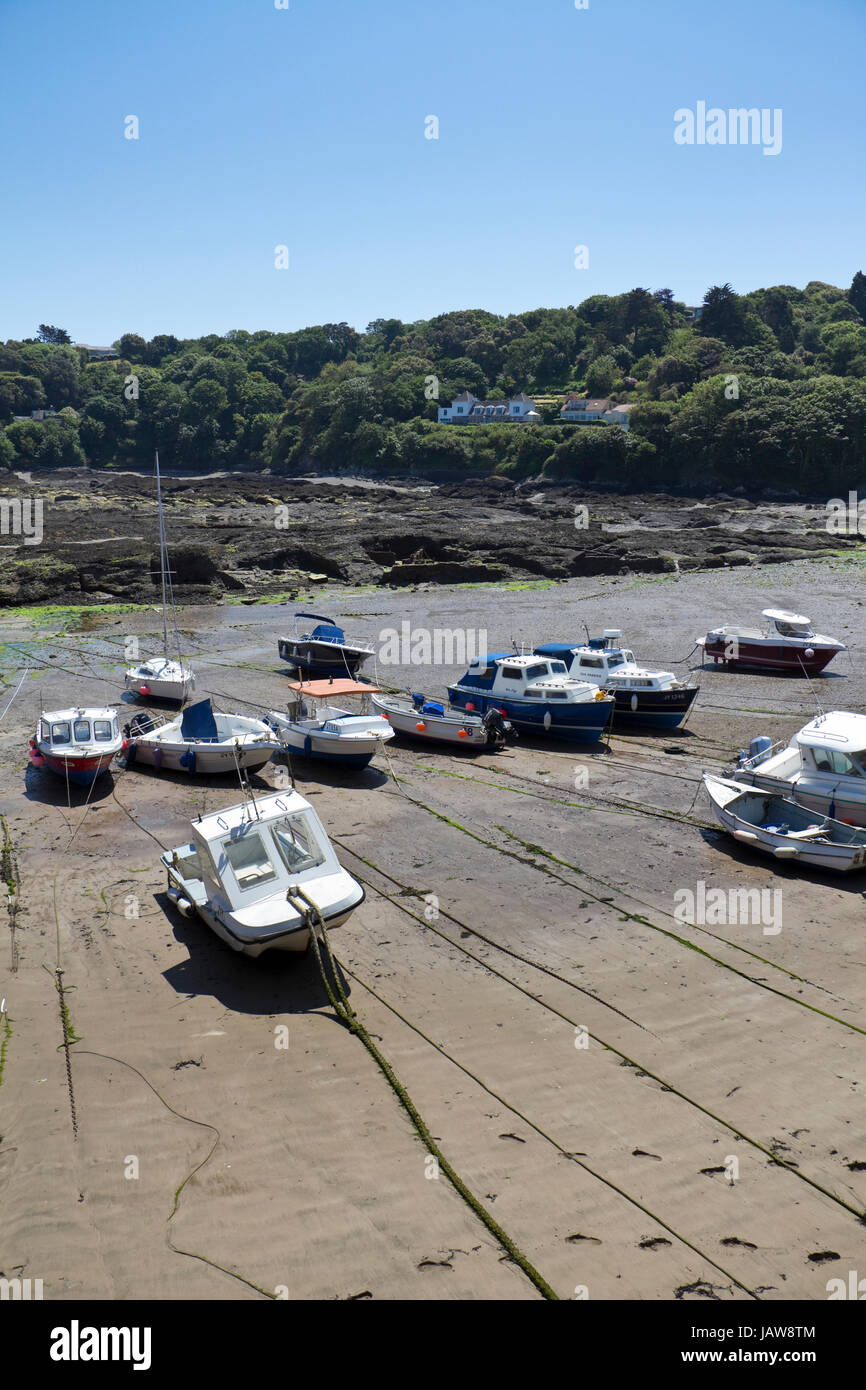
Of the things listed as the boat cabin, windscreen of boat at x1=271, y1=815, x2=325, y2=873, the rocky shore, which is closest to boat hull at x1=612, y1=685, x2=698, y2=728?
the boat cabin

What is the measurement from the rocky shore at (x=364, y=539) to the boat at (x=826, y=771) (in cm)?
3454

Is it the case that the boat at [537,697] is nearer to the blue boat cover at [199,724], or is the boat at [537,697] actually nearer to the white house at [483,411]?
the blue boat cover at [199,724]

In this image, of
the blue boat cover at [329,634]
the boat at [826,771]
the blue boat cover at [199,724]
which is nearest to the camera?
the boat at [826,771]

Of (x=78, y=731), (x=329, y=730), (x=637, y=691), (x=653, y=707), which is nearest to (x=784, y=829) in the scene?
(x=653, y=707)

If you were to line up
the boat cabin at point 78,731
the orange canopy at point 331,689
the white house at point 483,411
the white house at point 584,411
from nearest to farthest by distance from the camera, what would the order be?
the boat cabin at point 78,731 → the orange canopy at point 331,689 → the white house at point 584,411 → the white house at point 483,411

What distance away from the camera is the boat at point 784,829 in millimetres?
16016

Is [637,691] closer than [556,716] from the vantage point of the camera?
No

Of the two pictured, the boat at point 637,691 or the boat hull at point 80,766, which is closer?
the boat hull at point 80,766

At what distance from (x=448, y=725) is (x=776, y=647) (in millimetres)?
13854

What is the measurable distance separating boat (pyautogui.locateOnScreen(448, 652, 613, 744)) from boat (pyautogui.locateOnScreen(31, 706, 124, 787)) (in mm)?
8406

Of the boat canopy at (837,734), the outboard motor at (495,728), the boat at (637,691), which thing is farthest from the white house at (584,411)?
the boat canopy at (837,734)

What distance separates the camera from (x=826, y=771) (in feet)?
58.7

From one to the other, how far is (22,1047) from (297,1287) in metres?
5.09

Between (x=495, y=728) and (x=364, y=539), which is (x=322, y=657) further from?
(x=364, y=539)
